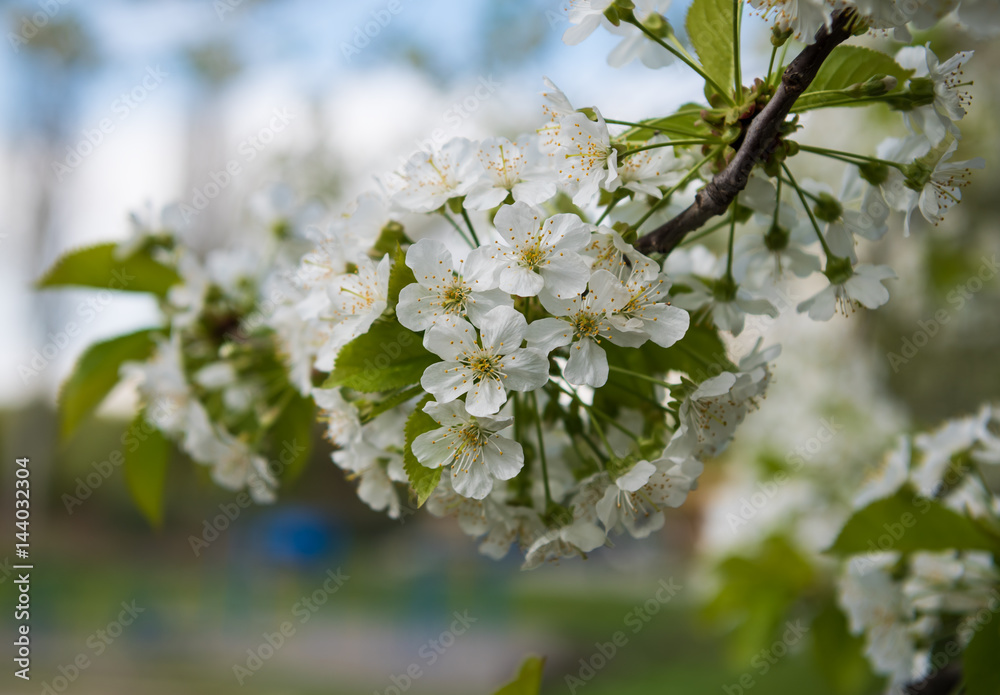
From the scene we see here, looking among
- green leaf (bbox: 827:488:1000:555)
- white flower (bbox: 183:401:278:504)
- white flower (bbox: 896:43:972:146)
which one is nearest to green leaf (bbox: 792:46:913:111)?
white flower (bbox: 896:43:972:146)

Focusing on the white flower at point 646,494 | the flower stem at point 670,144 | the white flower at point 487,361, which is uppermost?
the flower stem at point 670,144

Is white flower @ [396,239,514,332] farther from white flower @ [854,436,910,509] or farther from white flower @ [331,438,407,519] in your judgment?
white flower @ [854,436,910,509]

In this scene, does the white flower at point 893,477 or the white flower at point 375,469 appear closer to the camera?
the white flower at point 375,469

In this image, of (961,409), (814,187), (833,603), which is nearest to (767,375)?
(814,187)

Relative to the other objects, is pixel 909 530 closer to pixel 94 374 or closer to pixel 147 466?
pixel 147 466

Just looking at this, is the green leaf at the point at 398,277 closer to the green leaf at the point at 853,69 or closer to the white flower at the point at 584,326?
the white flower at the point at 584,326

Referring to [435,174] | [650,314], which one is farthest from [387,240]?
[650,314]

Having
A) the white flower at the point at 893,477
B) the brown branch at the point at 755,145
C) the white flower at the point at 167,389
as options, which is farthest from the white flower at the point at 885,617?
the white flower at the point at 167,389
